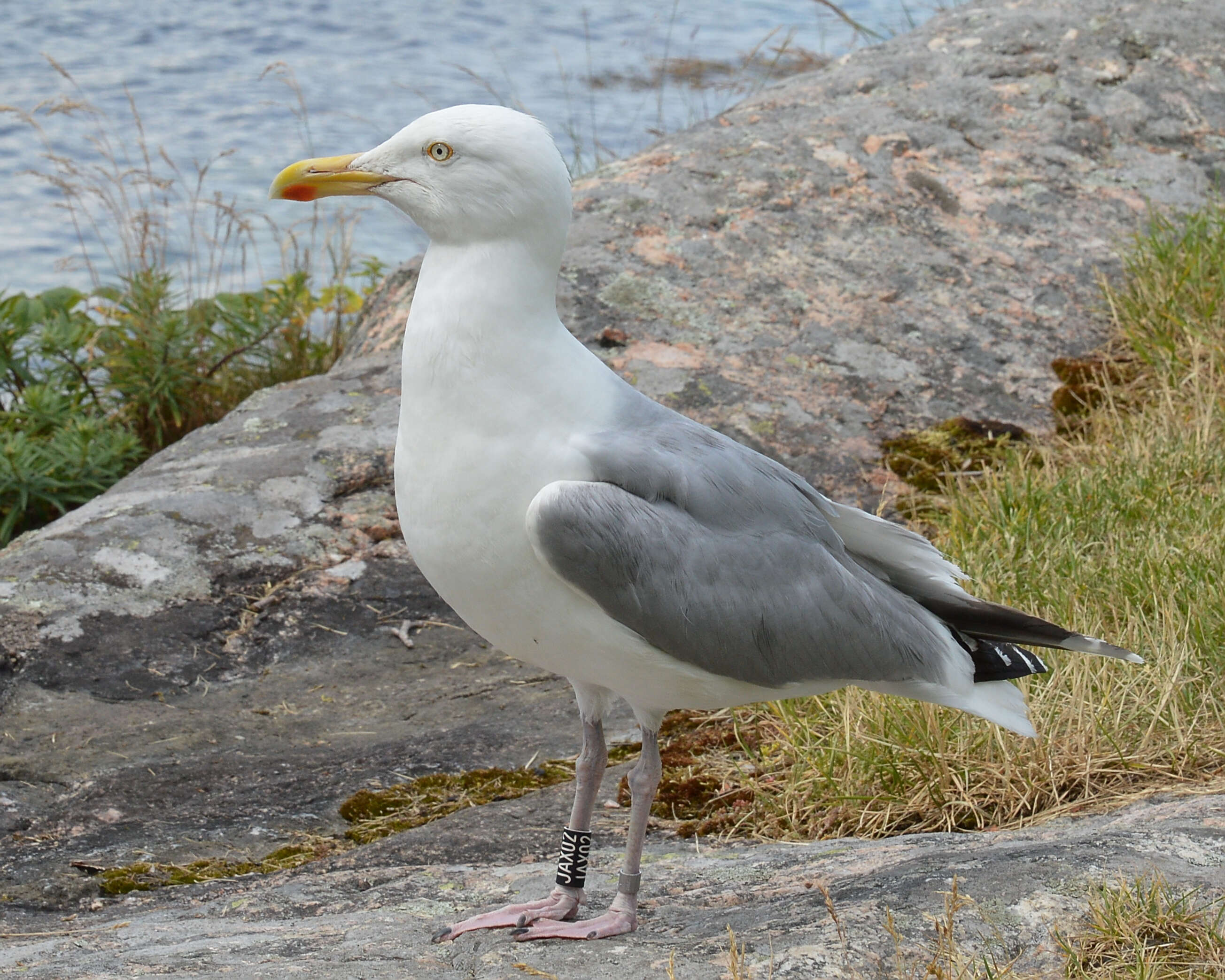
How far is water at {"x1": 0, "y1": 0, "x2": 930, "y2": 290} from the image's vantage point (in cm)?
1020

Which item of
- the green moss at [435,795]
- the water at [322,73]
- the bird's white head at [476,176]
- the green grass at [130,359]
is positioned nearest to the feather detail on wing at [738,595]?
the bird's white head at [476,176]

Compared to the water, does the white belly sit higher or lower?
lower

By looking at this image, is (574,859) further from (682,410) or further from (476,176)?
(682,410)

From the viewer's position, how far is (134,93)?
11531 millimetres

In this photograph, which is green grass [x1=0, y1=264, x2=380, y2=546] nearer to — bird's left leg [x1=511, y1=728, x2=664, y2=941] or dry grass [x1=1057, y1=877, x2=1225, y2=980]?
bird's left leg [x1=511, y1=728, x2=664, y2=941]

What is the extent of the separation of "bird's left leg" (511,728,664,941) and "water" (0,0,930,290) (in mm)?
5919

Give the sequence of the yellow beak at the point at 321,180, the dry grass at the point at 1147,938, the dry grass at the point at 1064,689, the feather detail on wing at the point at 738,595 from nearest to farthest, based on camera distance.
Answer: the dry grass at the point at 1147,938, the feather detail on wing at the point at 738,595, the yellow beak at the point at 321,180, the dry grass at the point at 1064,689

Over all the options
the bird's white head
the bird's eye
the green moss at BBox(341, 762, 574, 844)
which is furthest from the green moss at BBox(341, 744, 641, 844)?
the bird's eye

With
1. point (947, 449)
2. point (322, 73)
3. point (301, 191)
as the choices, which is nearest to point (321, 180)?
point (301, 191)

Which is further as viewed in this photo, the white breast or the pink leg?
the pink leg

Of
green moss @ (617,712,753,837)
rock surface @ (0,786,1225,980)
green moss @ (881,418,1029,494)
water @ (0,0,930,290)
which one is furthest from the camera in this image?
water @ (0,0,930,290)

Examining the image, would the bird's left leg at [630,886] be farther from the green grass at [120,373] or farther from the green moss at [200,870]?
the green grass at [120,373]

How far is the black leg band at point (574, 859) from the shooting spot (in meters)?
2.82

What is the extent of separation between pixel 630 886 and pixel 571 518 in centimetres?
82
